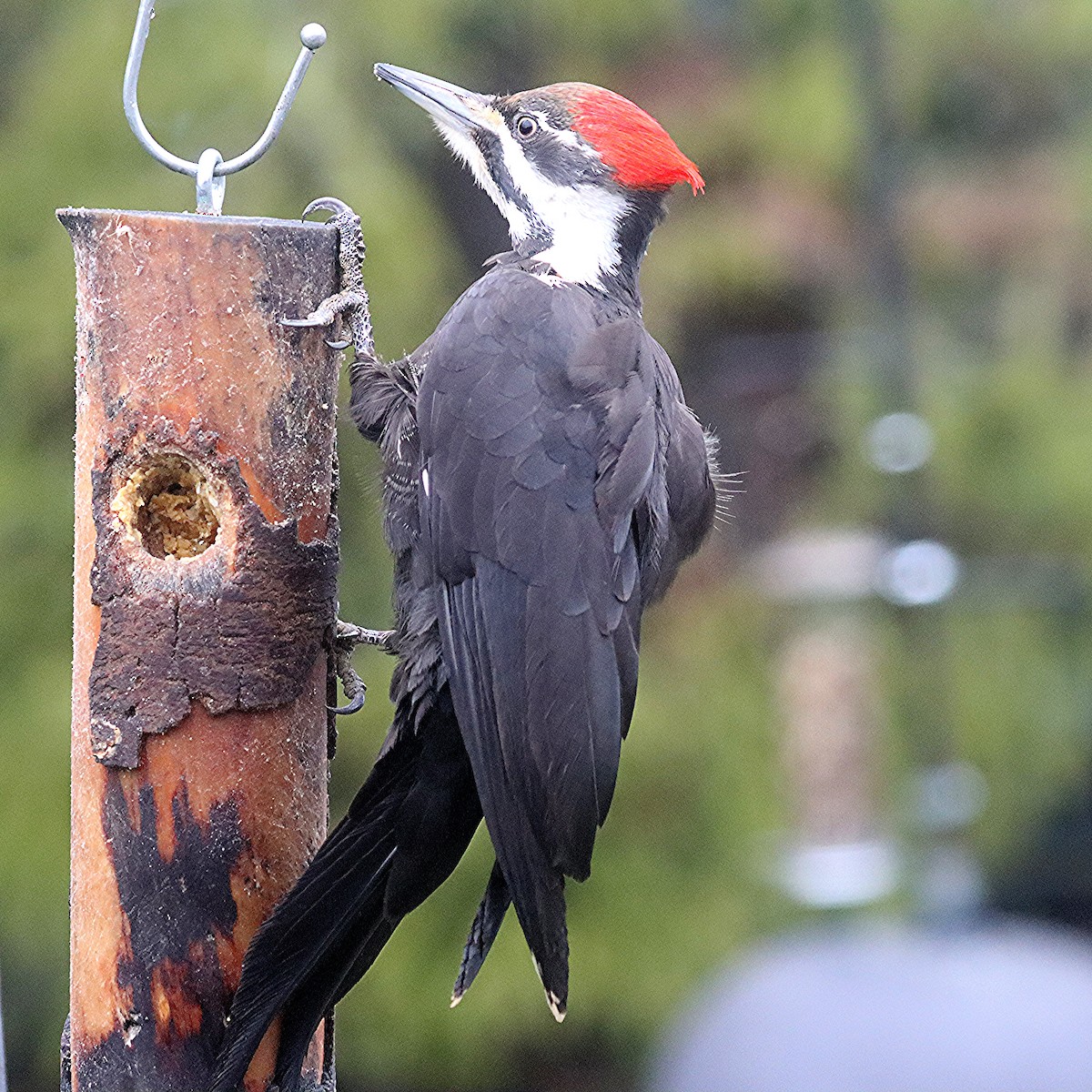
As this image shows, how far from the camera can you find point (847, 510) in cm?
649

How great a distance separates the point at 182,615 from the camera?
2.24 metres

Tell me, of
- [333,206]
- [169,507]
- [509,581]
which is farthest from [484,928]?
[333,206]

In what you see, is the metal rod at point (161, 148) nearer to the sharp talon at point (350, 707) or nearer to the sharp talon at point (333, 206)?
the sharp talon at point (333, 206)

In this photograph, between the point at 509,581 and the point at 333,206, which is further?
the point at 333,206

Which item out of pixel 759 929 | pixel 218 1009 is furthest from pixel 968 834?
pixel 218 1009

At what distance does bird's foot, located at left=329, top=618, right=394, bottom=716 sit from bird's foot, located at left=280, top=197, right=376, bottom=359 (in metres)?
0.41

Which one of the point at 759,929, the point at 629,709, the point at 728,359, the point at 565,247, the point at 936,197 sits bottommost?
the point at 759,929

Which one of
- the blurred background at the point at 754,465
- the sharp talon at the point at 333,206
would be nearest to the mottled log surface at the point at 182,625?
the sharp talon at the point at 333,206

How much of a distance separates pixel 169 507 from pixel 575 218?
0.93 metres

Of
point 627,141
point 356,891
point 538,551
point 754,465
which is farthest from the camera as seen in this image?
point 754,465

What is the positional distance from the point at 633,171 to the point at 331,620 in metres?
0.95

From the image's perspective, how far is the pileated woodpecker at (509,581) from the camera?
230cm

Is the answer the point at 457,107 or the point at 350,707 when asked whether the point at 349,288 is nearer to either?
the point at 457,107

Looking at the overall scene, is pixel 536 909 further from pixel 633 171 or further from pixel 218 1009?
pixel 633 171
